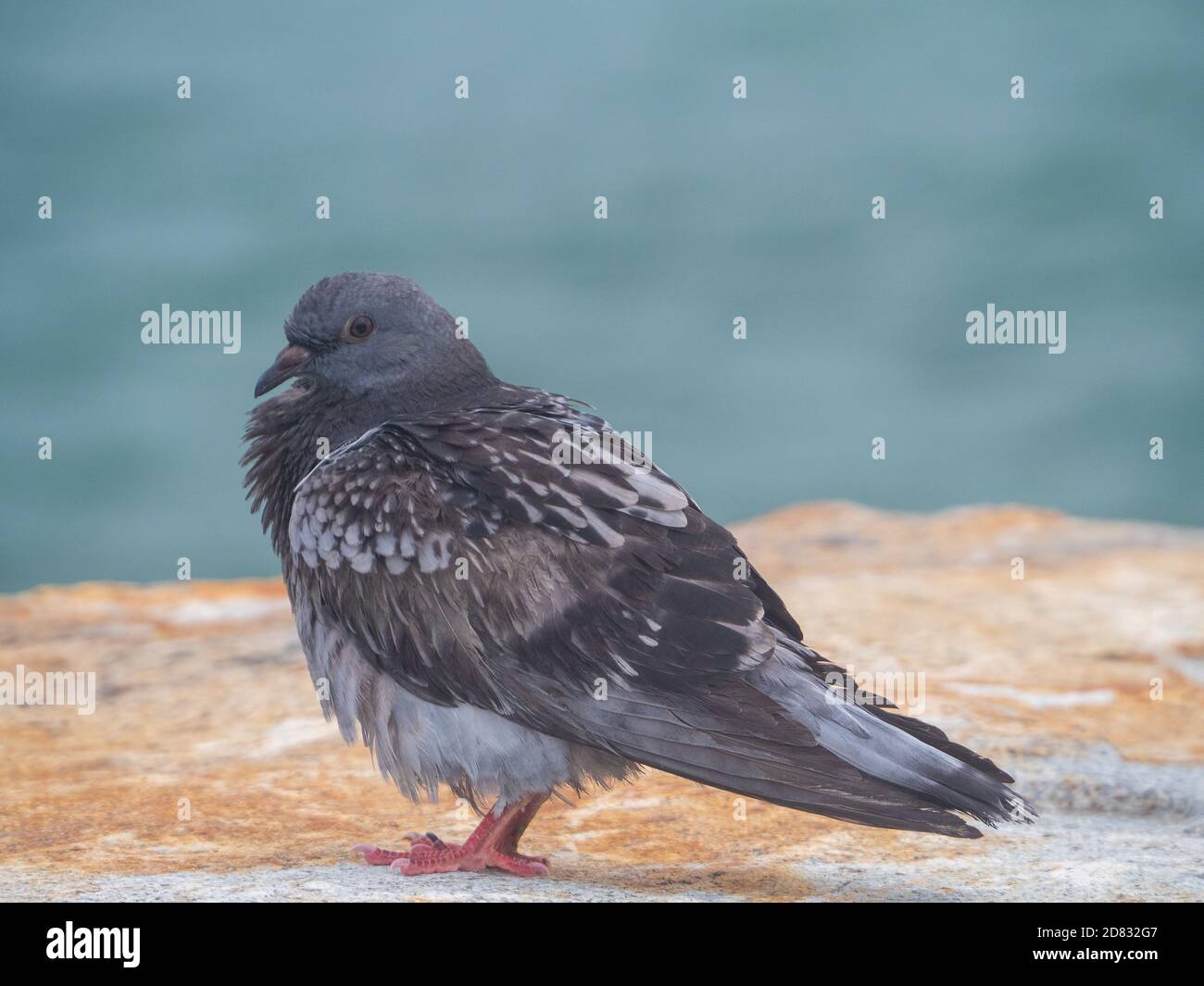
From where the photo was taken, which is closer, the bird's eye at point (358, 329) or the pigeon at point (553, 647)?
the pigeon at point (553, 647)

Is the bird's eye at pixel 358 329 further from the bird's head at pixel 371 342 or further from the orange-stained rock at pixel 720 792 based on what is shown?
the orange-stained rock at pixel 720 792

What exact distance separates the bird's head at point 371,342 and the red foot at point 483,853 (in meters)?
1.69

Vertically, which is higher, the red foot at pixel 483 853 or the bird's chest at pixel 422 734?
the bird's chest at pixel 422 734

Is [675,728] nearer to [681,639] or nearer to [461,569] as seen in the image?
[681,639]

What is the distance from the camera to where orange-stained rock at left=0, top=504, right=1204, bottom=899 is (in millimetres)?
5648

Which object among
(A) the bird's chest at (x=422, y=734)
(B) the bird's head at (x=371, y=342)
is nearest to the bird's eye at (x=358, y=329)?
(B) the bird's head at (x=371, y=342)

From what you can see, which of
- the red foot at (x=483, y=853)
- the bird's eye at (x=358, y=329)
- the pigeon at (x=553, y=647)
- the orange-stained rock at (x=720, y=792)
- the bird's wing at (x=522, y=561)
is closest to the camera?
the pigeon at (x=553, y=647)

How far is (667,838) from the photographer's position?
20.5 feet

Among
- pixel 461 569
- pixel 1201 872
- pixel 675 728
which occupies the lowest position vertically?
pixel 1201 872

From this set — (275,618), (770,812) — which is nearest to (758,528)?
(275,618)

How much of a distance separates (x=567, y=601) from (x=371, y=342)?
1.53 meters

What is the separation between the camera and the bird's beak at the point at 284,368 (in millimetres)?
6531

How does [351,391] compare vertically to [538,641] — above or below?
above

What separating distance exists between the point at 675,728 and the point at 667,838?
1052mm
